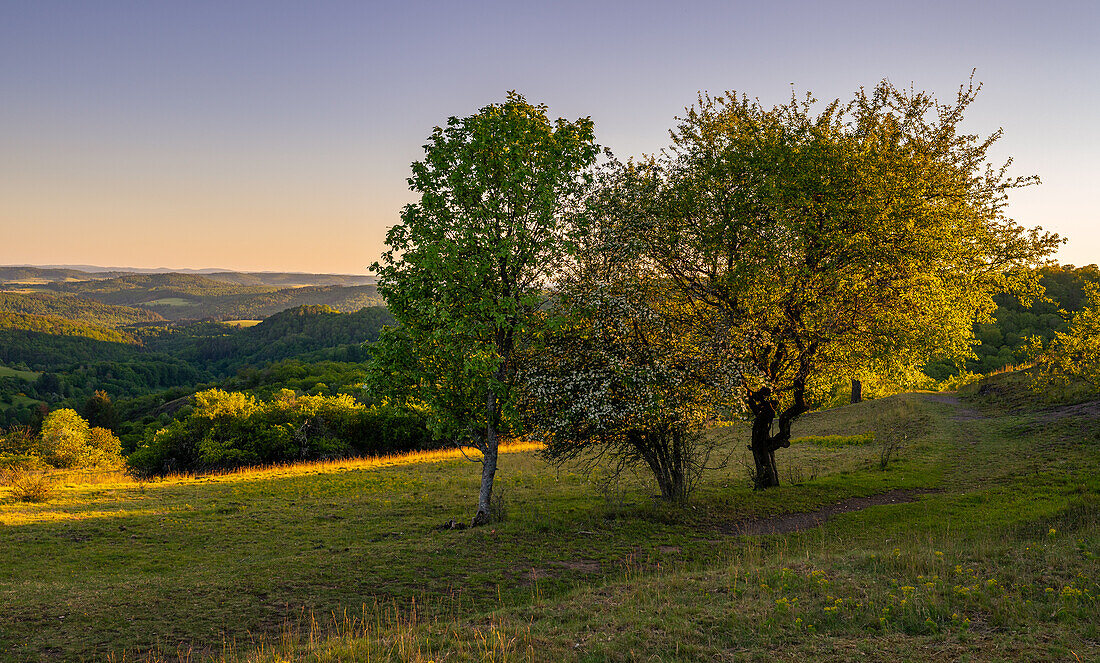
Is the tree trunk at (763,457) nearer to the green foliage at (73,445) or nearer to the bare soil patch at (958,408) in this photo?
the bare soil patch at (958,408)

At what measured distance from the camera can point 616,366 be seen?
15539mm

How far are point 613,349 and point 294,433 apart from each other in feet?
109

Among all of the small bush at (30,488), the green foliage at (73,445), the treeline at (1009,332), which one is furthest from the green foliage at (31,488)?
the treeline at (1009,332)

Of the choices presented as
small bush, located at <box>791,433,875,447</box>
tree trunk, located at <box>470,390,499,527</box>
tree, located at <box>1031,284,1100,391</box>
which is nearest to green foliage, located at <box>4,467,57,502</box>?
tree trunk, located at <box>470,390,499,527</box>

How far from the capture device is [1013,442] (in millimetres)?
25172

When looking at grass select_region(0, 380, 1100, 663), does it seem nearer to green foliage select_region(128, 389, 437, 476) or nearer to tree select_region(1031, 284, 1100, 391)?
tree select_region(1031, 284, 1100, 391)

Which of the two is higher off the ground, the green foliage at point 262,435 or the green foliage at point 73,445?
the green foliage at point 262,435

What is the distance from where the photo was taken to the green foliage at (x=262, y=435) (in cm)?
3994

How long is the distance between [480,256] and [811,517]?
41.6 ft

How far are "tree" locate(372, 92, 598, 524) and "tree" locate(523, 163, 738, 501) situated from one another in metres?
0.86

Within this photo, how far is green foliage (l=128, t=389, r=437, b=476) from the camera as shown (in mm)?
39938

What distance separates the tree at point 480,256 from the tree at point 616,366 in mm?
862

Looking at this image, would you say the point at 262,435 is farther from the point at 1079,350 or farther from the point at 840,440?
the point at 1079,350

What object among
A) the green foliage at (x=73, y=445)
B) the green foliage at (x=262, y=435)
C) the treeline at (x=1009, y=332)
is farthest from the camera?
the treeline at (x=1009, y=332)
